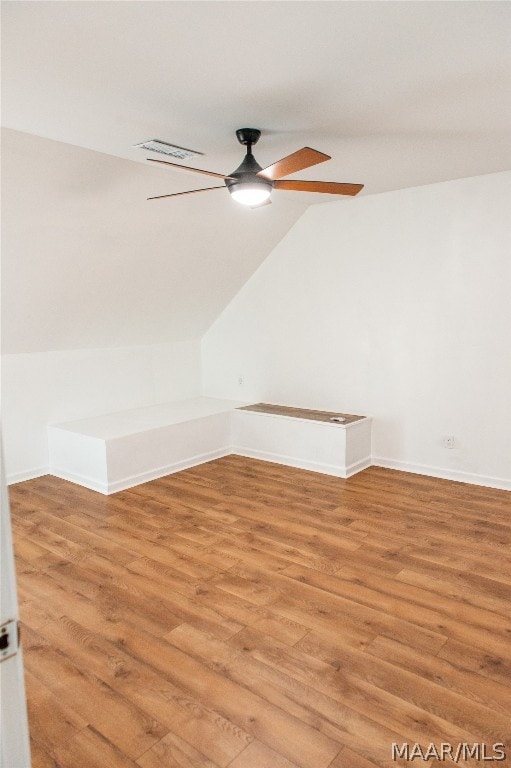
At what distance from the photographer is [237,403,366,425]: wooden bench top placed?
4.87 metres

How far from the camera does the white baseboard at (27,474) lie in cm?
455

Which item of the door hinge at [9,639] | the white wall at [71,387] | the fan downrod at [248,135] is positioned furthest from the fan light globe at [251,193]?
the white wall at [71,387]

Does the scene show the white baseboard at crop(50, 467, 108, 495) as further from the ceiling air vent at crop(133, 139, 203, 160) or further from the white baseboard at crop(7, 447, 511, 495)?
the ceiling air vent at crop(133, 139, 203, 160)

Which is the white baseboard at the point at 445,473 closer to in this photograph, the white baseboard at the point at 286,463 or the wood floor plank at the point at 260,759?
the white baseboard at the point at 286,463

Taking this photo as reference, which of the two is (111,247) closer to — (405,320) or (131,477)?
(131,477)

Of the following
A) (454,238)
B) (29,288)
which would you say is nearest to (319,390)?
(454,238)

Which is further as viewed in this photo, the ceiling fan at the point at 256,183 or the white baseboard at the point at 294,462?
the white baseboard at the point at 294,462

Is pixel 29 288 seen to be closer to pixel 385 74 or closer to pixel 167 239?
pixel 167 239

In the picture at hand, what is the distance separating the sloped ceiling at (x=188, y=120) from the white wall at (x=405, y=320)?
11.1 inches

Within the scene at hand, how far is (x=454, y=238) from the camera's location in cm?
434

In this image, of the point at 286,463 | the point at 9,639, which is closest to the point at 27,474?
the point at 286,463

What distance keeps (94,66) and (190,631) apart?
8.26 feet

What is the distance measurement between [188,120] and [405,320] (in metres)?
2.65

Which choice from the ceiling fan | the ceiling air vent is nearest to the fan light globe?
the ceiling fan
